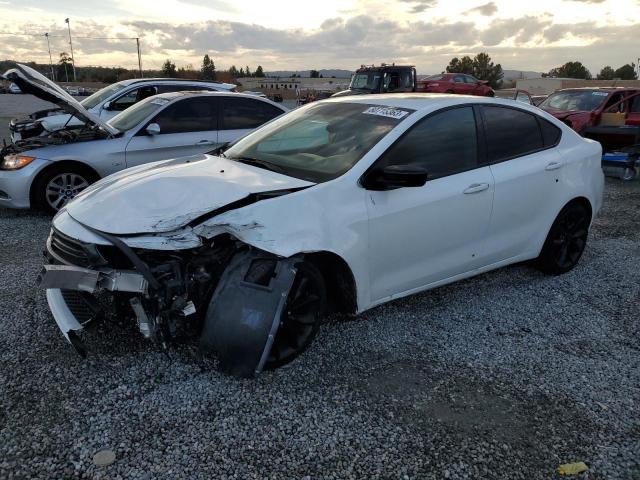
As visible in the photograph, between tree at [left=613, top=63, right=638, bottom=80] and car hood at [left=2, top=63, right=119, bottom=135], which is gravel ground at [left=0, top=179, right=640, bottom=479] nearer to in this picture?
car hood at [left=2, top=63, right=119, bottom=135]

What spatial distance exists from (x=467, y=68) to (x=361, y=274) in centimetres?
7584

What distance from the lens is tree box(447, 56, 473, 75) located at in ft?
234

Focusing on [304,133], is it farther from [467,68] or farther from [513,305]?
[467,68]

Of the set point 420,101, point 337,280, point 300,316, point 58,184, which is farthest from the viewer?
point 58,184

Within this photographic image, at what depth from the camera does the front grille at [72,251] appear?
2893mm

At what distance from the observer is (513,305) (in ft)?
13.9

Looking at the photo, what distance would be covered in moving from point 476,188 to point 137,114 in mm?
5226

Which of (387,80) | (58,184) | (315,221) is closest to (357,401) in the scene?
(315,221)

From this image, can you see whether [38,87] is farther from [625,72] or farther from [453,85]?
[625,72]

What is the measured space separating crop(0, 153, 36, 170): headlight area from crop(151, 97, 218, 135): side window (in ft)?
5.15

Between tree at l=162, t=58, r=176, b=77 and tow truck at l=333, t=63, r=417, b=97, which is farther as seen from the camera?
tree at l=162, t=58, r=176, b=77

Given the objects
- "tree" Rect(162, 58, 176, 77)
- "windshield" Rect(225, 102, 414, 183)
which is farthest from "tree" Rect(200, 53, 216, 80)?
"windshield" Rect(225, 102, 414, 183)

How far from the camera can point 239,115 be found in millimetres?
7543

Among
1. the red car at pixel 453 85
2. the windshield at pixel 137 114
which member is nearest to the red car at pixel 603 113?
the windshield at pixel 137 114
